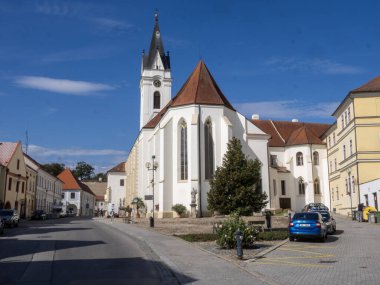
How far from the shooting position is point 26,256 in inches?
583

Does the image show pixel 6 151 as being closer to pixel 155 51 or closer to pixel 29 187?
pixel 29 187

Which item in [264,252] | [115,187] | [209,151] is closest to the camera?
[264,252]

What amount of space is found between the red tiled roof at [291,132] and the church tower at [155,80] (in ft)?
49.2

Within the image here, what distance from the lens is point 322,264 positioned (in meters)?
13.3

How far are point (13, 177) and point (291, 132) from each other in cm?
4046

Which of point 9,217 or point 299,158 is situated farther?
point 299,158

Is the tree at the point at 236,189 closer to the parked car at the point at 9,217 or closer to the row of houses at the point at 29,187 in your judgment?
the parked car at the point at 9,217

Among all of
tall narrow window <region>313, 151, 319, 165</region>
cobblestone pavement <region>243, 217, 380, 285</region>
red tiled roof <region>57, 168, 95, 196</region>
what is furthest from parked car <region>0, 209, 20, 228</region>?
red tiled roof <region>57, 168, 95, 196</region>

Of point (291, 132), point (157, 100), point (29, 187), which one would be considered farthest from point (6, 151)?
point (291, 132)

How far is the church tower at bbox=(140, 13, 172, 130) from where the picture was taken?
2694 inches

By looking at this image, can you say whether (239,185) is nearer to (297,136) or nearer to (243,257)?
(243,257)

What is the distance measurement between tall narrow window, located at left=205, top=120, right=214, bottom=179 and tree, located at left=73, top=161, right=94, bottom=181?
344 ft

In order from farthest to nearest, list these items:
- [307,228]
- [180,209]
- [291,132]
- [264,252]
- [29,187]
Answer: [291,132] < [29,187] < [180,209] < [307,228] < [264,252]

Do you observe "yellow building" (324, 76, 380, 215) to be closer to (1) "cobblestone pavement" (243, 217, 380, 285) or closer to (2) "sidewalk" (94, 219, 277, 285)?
(1) "cobblestone pavement" (243, 217, 380, 285)
